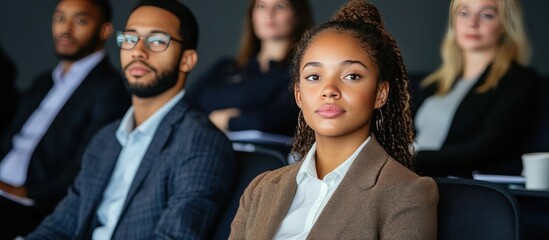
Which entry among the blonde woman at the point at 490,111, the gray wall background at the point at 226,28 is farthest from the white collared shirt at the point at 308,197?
the gray wall background at the point at 226,28

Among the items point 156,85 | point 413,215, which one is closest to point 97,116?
point 156,85

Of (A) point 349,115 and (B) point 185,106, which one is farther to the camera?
(B) point 185,106

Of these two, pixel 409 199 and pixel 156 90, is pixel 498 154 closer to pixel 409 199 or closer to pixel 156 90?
pixel 156 90

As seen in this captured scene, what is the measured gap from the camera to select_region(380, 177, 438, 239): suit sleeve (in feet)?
5.96

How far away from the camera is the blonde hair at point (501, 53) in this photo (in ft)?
9.96

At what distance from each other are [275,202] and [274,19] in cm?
181

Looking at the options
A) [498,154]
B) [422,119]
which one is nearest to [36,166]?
[422,119]

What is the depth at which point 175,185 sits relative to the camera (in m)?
2.54

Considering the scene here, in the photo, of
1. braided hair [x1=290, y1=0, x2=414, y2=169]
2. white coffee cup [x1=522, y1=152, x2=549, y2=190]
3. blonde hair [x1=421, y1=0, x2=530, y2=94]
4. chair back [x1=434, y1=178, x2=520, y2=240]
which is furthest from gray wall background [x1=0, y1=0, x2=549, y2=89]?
chair back [x1=434, y1=178, x2=520, y2=240]

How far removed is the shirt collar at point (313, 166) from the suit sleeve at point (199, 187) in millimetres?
482

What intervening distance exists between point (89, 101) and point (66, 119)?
0.10m

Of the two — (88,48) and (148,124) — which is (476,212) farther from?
(88,48)

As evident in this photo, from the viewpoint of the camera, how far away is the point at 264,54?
415 centimetres

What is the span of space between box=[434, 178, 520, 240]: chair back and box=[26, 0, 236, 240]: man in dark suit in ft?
2.29
